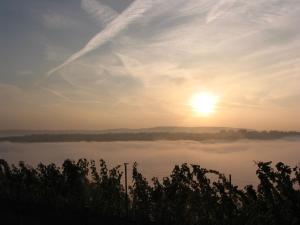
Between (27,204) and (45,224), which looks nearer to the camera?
(45,224)

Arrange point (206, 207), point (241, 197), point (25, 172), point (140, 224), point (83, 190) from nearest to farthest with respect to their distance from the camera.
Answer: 1. point (241, 197)
2. point (206, 207)
3. point (140, 224)
4. point (83, 190)
5. point (25, 172)

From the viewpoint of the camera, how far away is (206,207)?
25266 mm

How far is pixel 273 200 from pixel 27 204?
1586 centimetres

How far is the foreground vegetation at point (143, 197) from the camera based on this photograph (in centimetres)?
2194

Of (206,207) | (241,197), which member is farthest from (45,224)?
(241,197)

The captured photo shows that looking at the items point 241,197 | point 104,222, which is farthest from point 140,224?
point 241,197

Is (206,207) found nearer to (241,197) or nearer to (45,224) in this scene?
(241,197)

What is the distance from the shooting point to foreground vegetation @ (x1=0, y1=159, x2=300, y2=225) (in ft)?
72.0

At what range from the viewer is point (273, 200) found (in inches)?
867

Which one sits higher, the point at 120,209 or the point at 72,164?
the point at 72,164

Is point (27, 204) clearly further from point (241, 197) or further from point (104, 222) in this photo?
point (241, 197)

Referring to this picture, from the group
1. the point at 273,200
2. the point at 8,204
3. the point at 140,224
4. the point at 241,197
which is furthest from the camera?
the point at 8,204

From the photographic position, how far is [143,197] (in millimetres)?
29688

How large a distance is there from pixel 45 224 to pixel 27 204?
21.0ft
